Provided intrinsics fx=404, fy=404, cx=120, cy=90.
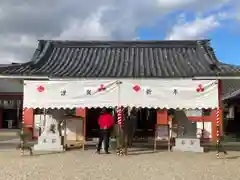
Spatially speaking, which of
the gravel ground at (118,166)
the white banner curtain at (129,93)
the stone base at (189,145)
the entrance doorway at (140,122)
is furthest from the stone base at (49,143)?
the entrance doorway at (140,122)

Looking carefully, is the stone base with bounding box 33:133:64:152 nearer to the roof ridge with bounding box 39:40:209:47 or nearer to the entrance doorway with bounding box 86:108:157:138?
the roof ridge with bounding box 39:40:209:47

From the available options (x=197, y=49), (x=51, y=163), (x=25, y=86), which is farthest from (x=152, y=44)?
(x=51, y=163)

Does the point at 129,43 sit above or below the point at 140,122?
above

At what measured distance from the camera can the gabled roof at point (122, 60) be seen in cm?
1527

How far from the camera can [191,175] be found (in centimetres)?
1011

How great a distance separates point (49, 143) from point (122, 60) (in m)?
4.73

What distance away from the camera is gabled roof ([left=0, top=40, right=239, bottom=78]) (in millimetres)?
15273

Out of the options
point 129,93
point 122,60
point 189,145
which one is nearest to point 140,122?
point 122,60

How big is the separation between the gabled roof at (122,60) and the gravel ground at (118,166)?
3038 mm

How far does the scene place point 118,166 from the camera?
11.5 m

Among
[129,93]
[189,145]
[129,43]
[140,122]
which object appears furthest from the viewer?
[140,122]

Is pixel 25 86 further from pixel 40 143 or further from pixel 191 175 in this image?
pixel 191 175

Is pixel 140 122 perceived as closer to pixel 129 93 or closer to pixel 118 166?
pixel 129 93

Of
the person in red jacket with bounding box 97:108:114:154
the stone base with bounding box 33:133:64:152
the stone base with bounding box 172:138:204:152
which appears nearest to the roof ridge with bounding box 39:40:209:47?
the stone base with bounding box 172:138:204:152
